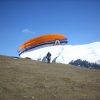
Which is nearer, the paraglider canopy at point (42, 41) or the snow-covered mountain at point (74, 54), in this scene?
the paraglider canopy at point (42, 41)

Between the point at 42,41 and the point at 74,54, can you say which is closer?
the point at 42,41

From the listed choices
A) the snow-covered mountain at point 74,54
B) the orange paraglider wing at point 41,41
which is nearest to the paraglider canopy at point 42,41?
the orange paraglider wing at point 41,41

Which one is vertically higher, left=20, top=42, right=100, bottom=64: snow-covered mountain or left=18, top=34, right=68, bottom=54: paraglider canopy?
left=20, top=42, right=100, bottom=64: snow-covered mountain

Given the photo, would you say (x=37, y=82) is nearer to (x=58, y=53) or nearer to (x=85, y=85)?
(x=85, y=85)

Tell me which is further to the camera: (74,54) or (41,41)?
(74,54)

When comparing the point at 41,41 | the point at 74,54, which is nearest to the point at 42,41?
the point at 41,41

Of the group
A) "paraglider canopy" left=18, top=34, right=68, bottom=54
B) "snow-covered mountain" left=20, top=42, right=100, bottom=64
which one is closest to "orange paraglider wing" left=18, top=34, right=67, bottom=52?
"paraglider canopy" left=18, top=34, right=68, bottom=54

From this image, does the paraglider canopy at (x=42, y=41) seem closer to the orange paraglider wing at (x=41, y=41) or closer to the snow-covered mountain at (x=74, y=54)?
the orange paraglider wing at (x=41, y=41)

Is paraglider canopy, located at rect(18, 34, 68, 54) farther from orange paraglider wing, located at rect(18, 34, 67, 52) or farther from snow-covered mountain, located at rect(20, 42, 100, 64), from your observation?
snow-covered mountain, located at rect(20, 42, 100, 64)

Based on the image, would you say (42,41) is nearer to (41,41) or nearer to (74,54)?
(41,41)

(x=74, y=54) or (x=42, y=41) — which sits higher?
(x=74, y=54)

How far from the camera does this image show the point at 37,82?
14.8 m

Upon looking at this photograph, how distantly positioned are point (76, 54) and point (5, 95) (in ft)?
520

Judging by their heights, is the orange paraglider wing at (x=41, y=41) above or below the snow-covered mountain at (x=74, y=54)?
below
